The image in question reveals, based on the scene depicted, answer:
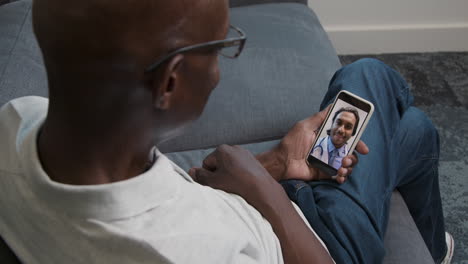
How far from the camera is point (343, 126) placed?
43.5 inches

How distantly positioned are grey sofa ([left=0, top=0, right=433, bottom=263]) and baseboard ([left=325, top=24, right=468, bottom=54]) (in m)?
0.71

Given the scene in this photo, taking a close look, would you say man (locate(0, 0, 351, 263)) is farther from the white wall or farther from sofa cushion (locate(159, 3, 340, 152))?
the white wall

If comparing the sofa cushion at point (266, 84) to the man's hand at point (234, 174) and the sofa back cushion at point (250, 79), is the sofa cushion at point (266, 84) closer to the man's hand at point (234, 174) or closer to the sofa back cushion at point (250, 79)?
the sofa back cushion at point (250, 79)

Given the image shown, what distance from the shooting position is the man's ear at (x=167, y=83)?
55 centimetres

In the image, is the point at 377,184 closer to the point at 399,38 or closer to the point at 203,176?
the point at 203,176

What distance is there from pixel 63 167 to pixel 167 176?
113 millimetres

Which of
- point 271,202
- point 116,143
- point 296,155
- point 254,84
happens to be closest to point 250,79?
point 254,84

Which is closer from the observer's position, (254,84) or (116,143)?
(116,143)

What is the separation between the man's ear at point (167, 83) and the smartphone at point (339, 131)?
22.2 inches

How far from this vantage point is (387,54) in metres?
2.29

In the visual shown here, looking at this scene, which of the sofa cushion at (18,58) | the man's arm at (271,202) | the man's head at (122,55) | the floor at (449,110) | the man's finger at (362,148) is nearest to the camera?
the man's head at (122,55)

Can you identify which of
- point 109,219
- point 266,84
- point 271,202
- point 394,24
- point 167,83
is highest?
point 167,83

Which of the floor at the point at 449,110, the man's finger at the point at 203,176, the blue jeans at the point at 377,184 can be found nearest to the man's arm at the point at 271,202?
the man's finger at the point at 203,176

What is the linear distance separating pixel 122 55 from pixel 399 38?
1.93m
